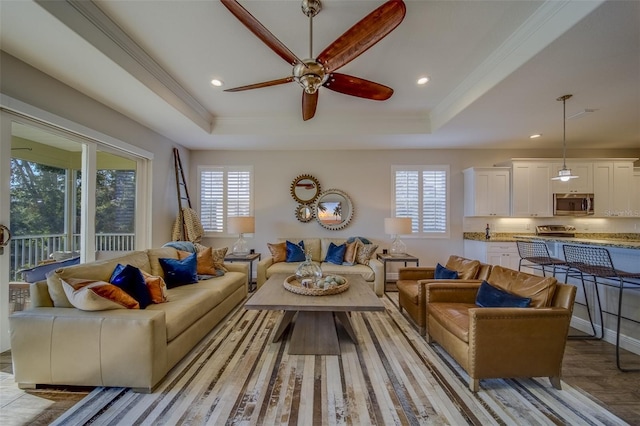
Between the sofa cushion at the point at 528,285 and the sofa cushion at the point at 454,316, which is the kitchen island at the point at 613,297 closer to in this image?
the sofa cushion at the point at 528,285

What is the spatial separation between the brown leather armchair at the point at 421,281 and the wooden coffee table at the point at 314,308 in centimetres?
60

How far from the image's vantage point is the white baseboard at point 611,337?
2549 mm

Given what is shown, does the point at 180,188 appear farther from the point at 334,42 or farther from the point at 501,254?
the point at 501,254

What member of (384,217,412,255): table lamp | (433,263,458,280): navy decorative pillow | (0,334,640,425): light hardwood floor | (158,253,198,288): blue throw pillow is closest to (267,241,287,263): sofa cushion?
(158,253,198,288): blue throw pillow

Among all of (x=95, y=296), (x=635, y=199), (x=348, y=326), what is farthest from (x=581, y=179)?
(x=95, y=296)

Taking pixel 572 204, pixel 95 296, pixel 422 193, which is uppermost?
pixel 422 193

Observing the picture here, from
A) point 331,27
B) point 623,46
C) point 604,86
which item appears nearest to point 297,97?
point 331,27

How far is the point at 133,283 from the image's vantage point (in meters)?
2.32

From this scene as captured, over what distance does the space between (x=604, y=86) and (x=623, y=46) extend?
0.85 m

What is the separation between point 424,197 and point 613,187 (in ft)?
10.9

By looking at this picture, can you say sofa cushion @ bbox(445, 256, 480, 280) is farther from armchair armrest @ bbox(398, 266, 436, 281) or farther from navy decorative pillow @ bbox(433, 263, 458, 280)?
armchair armrest @ bbox(398, 266, 436, 281)

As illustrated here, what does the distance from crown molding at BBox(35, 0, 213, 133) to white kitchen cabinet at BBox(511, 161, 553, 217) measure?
5760 mm

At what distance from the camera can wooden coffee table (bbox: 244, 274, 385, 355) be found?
7.53ft

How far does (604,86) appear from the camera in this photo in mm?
2805
